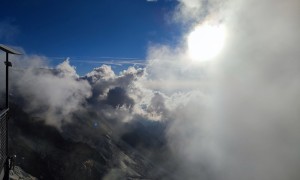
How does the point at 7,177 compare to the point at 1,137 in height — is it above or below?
below

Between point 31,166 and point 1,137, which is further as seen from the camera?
point 31,166

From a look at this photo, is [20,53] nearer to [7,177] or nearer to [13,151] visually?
[7,177]

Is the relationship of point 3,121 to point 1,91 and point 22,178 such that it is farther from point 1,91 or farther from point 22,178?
point 1,91

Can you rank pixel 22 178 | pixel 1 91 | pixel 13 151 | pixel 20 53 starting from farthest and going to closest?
1. pixel 1 91
2. pixel 13 151
3. pixel 22 178
4. pixel 20 53

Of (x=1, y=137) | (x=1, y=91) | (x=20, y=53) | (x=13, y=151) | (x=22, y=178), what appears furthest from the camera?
(x=1, y=91)

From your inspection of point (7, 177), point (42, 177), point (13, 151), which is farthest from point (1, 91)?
point (7, 177)

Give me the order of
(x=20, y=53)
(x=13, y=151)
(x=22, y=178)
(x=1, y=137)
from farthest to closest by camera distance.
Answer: (x=13, y=151) → (x=22, y=178) → (x=20, y=53) → (x=1, y=137)

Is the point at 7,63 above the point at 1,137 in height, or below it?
above

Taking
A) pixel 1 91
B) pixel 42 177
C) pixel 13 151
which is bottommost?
pixel 42 177

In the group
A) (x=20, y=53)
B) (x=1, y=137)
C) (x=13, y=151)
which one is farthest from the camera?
(x=13, y=151)
